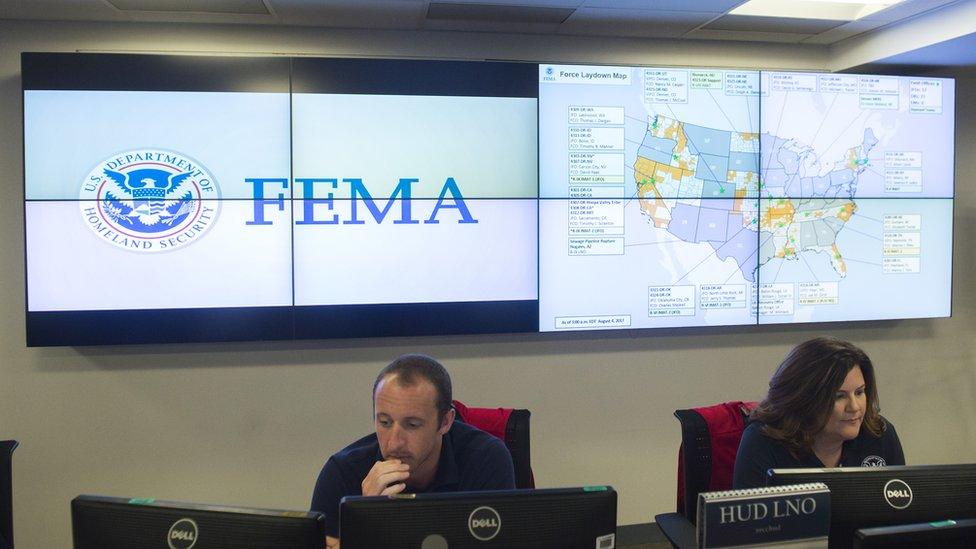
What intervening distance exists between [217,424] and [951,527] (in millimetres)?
3032

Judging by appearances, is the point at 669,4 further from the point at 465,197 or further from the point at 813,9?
the point at 465,197

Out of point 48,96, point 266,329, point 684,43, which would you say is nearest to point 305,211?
point 266,329

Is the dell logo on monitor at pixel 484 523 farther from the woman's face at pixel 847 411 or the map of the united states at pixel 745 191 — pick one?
the map of the united states at pixel 745 191

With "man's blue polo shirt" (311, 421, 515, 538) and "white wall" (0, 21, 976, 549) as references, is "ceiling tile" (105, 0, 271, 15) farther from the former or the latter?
"man's blue polo shirt" (311, 421, 515, 538)

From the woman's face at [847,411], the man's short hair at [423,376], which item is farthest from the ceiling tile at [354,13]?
the woman's face at [847,411]

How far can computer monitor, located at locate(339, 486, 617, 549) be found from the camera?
1.11 metres

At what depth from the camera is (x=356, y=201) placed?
10.8 feet

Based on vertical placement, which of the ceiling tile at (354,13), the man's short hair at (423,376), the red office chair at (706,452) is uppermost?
the ceiling tile at (354,13)

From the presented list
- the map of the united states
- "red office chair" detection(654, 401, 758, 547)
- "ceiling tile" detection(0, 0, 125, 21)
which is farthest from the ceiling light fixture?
"ceiling tile" detection(0, 0, 125, 21)

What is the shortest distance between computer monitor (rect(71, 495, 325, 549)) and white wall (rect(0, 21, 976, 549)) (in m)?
2.29

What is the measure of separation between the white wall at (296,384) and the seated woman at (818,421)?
153 cm

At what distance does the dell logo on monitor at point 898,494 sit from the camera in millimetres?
1299

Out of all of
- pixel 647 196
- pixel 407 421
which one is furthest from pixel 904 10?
pixel 407 421

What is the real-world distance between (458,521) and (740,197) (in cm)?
292
